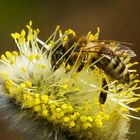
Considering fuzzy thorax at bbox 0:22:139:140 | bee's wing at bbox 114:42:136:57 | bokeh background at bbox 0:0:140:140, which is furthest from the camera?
bokeh background at bbox 0:0:140:140

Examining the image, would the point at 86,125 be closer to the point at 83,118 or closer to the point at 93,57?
the point at 83,118

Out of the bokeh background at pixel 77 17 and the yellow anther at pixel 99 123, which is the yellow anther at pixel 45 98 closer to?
the yellow anther at pixel 99 123

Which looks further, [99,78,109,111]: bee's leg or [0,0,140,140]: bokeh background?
[0,0,140,140]: bokeh background

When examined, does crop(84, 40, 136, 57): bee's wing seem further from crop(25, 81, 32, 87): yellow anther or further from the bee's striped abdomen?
crop(25, 81, 32, 87): yellow anther

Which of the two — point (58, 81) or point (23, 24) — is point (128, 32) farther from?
point (58, 81)

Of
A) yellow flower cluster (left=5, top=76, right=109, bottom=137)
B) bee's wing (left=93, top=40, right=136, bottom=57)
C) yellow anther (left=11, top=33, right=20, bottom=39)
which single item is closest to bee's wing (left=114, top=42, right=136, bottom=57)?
bee's wing (left=93, top=40, right=136, bottom=57)

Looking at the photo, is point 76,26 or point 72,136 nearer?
point 72,136

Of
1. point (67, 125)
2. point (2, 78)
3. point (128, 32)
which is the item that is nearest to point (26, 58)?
point (2, 78)
